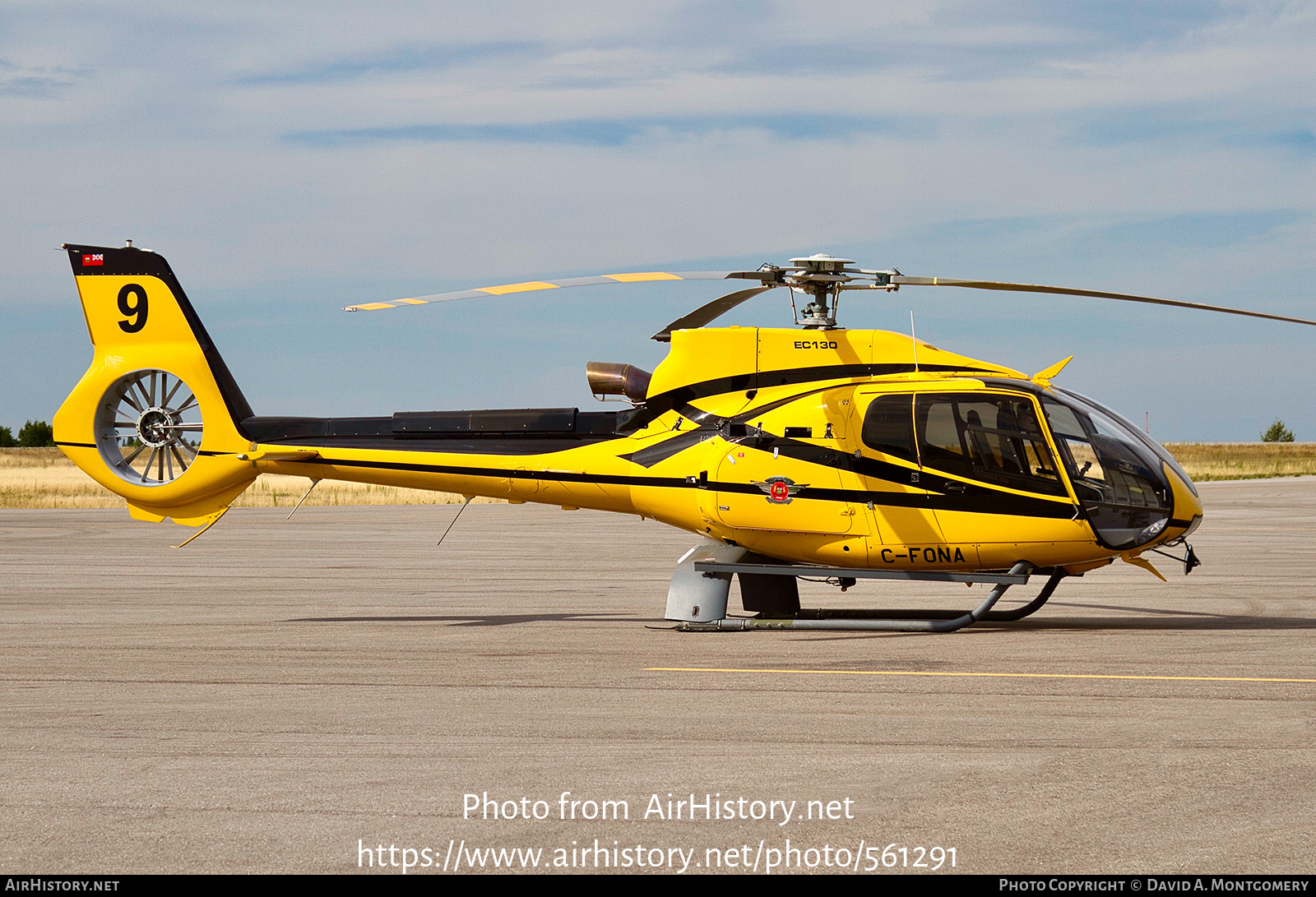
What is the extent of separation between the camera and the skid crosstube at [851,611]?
40.5 feet

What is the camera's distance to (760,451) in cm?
1287

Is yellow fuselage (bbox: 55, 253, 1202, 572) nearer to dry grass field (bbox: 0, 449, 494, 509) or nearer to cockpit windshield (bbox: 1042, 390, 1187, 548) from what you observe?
cockpit windshield (bbox: 1042, 390, 1187, 548)

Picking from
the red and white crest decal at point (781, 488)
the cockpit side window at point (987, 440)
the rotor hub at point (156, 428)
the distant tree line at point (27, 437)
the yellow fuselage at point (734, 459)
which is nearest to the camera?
the cockpit side window at point (987, 440)

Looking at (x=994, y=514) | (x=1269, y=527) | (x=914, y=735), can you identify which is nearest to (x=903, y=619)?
(x=994, y=514)

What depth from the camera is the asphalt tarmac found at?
5758 millimetres

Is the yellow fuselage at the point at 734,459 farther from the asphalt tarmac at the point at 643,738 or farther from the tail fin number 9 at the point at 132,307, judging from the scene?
the asphalt tarmac at the point at 643,738

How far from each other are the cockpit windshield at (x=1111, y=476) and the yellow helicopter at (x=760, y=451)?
0.7 inches

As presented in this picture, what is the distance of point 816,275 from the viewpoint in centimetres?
1220

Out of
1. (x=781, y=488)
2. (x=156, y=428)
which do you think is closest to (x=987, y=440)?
(x=781, y=488)

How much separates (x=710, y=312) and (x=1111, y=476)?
4.54 meters

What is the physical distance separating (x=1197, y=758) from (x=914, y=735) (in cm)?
175

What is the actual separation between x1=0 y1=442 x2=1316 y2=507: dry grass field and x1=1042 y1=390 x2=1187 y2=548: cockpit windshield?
27531mm

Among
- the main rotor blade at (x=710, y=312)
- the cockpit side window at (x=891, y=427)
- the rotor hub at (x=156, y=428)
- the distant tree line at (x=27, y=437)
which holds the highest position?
the main rotor blade at (x=710, y=312)

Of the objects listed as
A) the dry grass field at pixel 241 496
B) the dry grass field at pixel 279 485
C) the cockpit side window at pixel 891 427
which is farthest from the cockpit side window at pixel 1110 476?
the dry grass field at pixel 241 496
